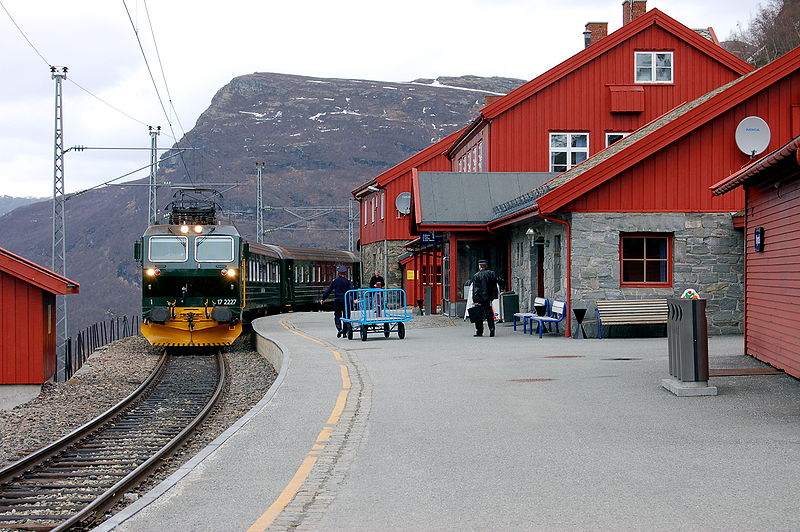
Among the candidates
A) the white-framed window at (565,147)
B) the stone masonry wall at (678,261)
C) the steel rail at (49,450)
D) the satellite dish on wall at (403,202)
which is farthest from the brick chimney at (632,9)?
the steel rail at (49,450)

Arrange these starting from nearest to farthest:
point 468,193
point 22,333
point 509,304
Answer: point 22,333, point 509,304, point 468,193

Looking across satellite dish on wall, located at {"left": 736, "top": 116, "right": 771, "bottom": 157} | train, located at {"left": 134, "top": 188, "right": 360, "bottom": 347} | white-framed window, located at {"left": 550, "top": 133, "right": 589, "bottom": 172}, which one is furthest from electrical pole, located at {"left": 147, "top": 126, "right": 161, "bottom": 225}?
satellite dish on wall, located at {"left": 736, "top": 116, "right": 771, "bottom": 157}

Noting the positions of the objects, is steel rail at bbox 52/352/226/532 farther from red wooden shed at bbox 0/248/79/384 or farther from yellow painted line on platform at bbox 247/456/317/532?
red wooden shed at bbox 0/248/79/384

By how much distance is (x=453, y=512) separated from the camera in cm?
630

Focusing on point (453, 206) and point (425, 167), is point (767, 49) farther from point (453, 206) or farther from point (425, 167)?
point (453, 206)

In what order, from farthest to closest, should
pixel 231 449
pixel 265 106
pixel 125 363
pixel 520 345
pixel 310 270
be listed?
pixel 265 106, pixel 310 270, pixel 125 363, pixel 520 345, pixel 231 449

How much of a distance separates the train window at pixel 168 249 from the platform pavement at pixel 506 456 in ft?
32.6

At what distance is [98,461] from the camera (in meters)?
10.8

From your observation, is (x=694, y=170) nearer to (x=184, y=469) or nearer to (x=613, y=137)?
(x=613, y=137)

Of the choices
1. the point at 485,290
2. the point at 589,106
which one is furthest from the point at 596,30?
the point at 485,290

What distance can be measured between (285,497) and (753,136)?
1647 centimetres

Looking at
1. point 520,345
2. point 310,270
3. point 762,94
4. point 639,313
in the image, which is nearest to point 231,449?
point 520,345

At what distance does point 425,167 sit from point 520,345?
90.1 feet

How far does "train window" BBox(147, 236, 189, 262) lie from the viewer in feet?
76.5
